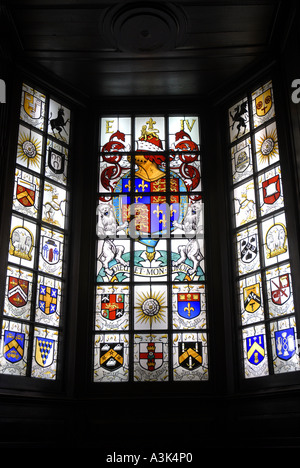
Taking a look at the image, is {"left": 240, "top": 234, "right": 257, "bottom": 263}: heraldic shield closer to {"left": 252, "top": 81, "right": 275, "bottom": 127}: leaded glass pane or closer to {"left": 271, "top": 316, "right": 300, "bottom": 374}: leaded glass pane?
{"left": 271, "top": 316, "right": 300, "bottom": 374}: leaded glass pane

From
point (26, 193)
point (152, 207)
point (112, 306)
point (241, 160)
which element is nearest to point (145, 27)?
point (241, 160)

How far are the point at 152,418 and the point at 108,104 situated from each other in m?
2.96

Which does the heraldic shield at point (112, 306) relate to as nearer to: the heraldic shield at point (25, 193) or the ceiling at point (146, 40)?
the heraldic shield at point (25, 193)

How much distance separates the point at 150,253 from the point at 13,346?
1.41m

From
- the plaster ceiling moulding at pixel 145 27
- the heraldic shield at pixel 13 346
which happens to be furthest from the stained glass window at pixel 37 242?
the plaster ceiling moulding at pixel 145 27

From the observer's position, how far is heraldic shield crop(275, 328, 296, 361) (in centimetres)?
386

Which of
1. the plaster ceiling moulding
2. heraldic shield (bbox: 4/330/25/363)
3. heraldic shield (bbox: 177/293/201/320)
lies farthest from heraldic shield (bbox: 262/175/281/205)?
heraldic shield (bbox: 4/330/25/363)

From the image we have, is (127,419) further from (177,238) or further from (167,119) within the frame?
(167,119)

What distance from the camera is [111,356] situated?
4453 mm

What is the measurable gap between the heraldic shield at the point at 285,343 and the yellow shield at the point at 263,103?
75.4 inches

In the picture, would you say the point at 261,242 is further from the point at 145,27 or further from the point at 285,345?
the point at 145,27

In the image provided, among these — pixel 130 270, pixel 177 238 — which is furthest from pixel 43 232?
pixel 177 238

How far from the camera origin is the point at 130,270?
472 centimetres
